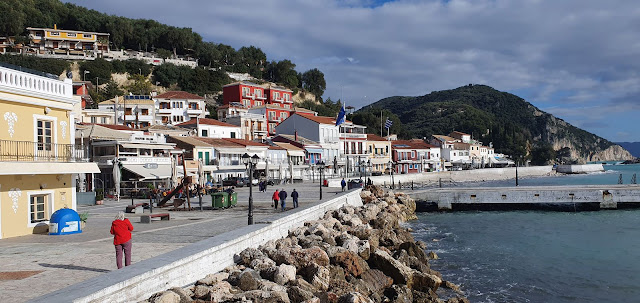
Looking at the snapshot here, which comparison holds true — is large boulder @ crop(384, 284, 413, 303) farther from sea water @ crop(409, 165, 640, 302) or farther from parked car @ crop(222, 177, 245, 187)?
parked car @ crop(222, 177, 245, 187)

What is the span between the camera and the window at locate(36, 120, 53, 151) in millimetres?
17688

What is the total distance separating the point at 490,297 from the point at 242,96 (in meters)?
73.8

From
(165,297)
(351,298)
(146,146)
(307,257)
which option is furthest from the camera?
(146,146)

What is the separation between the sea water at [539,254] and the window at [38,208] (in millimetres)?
14573

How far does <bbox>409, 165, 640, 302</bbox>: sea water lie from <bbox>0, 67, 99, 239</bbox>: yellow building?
14.5 m

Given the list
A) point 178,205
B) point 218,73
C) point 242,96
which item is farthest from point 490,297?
point 218,73

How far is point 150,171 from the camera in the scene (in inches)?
1513

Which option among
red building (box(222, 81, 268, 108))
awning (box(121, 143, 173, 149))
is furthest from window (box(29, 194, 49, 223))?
red building (box(222, 81, 268, 108))

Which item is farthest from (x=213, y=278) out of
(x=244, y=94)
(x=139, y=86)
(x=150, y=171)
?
(x=139, y=86)

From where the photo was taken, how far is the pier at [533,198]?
126ft

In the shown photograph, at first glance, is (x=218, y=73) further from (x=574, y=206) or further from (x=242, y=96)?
(x=574, y=206)

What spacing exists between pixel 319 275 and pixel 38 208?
11125 millimetres

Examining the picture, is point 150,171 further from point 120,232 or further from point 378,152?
point 378,152

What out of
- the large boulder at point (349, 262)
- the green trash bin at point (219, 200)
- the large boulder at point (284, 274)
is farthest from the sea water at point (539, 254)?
the green trash bin at point (219, 200)
